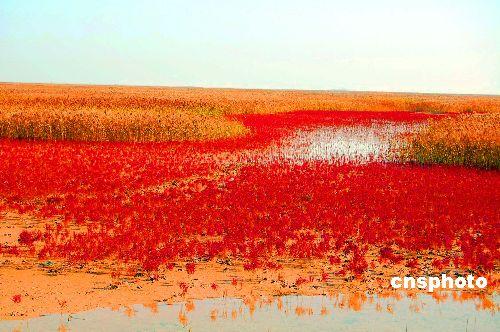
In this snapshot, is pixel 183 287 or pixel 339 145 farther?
pixel 339 145

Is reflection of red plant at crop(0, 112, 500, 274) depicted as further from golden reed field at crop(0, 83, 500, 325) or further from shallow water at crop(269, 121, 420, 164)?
shallow water at crop(269, 121, 420, 164)

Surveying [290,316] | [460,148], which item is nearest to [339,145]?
[460,148]

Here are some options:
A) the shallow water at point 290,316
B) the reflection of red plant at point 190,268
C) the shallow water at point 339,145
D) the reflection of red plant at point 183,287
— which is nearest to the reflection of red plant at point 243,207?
the reflection of red plant at point 190,268

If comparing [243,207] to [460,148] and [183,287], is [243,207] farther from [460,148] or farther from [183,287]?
[460,148]

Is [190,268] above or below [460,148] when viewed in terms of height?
below

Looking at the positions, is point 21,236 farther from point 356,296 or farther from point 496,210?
point 496,210

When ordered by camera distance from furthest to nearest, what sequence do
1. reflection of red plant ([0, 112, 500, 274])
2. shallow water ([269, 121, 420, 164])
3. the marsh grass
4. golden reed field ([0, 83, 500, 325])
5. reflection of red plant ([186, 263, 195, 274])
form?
1. shallow water ([269, 121, 420, 164])
2. the marsh grass
3. reflection of red plant ([0, 112, 500, 274])
4. reflection of red plant ([186, 263, 195, 274])
5. golden reed field ([0, 83, 500, 325])

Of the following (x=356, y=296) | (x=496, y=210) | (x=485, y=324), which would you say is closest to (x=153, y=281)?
(x=356, y=296)

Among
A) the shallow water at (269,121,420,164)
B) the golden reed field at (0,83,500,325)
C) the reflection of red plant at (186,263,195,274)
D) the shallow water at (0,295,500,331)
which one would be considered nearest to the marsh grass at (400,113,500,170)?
the golden reed field at (0,83,500,325)

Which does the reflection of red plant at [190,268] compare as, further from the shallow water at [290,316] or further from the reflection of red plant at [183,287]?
the shallow water at [290,316]

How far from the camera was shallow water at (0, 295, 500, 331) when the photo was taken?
6516mm

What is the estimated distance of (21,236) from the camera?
9922 millimetres

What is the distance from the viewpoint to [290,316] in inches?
272

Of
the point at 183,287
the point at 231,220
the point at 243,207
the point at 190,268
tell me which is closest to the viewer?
the point at 183,287
